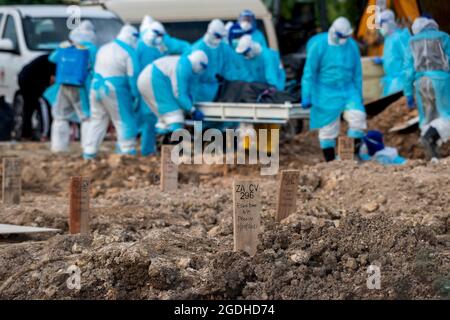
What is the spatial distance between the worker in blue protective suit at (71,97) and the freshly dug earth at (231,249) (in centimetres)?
503

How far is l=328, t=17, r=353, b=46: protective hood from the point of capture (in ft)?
49.9

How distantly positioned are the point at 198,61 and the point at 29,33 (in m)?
3.47

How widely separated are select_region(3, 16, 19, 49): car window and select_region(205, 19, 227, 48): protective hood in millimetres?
2966

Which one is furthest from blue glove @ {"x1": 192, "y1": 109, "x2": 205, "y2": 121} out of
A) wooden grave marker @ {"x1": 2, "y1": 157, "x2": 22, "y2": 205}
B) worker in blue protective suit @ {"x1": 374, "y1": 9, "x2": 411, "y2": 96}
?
wooden grave marker @ {"x1": 2, "y1": 157, "x2": 22, "y2": 205}

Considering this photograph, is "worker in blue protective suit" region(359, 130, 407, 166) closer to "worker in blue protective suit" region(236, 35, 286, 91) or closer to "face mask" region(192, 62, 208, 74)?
"worker in blue protective suit" region(236, 35, 286, 91)

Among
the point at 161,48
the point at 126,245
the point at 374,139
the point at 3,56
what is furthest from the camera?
the point at 3,56

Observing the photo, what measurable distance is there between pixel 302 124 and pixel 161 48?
3276mm

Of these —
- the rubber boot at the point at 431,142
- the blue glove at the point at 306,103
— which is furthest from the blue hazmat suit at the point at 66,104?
the rubber boot at the point at 431,142

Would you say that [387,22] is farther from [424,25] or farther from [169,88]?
[169,88]

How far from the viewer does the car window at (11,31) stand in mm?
18562
